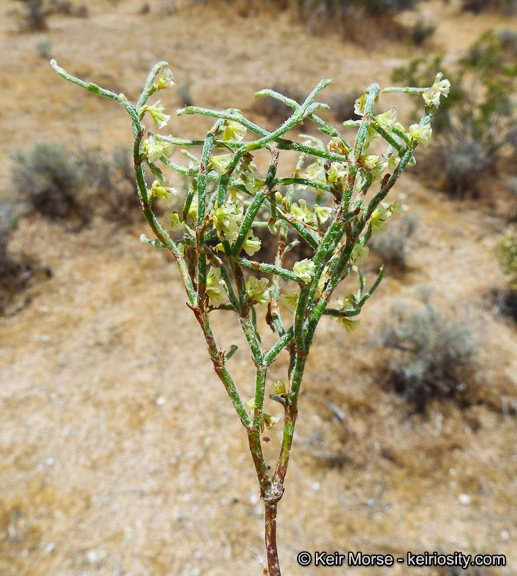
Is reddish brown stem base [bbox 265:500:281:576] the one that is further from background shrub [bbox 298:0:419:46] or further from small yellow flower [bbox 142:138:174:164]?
background shrub [bbox 298:0:419:46]

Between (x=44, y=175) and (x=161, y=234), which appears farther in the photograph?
(x=44, y=175)

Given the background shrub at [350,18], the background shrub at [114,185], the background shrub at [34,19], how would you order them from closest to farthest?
the background shrub at [114,185] → the background shrub at [34,19] → the background shrub at [350,18]

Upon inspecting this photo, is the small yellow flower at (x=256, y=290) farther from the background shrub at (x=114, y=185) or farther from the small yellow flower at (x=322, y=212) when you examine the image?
→ the background shrub at (x=114, y=185)

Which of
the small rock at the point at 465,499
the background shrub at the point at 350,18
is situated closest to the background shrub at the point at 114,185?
the small rock at the point at 465,499

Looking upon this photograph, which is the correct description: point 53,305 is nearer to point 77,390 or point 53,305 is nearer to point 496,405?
point 77,390

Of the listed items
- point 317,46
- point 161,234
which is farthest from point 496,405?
point 317,46

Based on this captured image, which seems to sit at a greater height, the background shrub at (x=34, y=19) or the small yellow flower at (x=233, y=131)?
the background shrub at (x=34, y=19)

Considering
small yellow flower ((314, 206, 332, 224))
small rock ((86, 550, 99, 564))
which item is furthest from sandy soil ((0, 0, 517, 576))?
small yellow flower ((314, 206, 332, 224))
